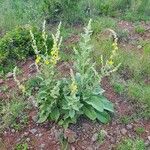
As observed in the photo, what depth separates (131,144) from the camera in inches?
227

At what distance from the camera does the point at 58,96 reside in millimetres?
5758

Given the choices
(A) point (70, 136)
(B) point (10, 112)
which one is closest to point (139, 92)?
(A) point (70, 136)

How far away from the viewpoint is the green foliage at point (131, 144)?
5.72 m

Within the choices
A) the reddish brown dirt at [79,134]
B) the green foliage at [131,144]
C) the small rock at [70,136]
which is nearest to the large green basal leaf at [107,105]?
the reddish brown dirt at [79,134]

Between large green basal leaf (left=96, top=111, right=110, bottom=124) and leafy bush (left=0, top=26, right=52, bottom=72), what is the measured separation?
176 centimetres

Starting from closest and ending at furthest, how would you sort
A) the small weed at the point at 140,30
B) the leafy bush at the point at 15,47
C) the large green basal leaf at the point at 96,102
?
the large green basal leaf at the point at 96,102, the leafy bush at the point at 15,47, the small weed at the point at 140,30

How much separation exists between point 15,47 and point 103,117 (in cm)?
208

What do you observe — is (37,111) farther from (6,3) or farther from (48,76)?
(6,3)

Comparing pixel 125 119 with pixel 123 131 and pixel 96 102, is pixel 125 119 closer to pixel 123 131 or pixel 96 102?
pixel 123 131

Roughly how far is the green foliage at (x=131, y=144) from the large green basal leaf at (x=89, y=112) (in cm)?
48

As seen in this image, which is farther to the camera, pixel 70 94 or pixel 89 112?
pixel 89 112

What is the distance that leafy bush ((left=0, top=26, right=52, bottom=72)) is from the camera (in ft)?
23.5

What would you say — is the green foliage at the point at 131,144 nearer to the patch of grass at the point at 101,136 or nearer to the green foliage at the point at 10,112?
the patch of grass at the point at 101,136

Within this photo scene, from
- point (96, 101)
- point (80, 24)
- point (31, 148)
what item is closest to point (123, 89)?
point (96, 101)
